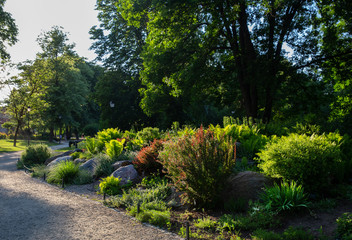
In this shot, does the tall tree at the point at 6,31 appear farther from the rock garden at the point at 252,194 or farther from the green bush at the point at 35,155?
the rock garden at the point at 252,194

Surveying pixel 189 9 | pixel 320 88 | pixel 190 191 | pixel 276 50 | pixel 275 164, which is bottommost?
pixel 190 191

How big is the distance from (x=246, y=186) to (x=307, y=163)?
1279 mm

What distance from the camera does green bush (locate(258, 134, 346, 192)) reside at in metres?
4.99

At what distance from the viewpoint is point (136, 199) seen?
20.1 feet

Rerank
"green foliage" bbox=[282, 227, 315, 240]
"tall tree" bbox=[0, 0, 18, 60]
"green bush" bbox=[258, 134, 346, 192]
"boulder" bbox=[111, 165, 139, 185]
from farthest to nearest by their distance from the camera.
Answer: "tall tree" bbox=[0, 0, 18, 60], "boulder" bbox=[111, 165, 139, 185], "green bush" bbox=[258, 134, 346, 192], "green foliage" bbox=[282, 227, 315, 240]

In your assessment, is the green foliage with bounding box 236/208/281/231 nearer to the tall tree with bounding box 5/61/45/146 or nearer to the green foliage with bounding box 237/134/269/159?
the green foliage with bounding box 237/134/269/159

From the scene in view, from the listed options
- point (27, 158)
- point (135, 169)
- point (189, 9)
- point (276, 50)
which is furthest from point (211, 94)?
point (27, 158)

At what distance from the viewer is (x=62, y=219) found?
5.41 m

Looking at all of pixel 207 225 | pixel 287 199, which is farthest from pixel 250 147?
pixel 207 225

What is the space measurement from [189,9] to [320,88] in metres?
7.80

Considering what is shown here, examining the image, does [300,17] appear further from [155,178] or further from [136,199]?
[136,199]

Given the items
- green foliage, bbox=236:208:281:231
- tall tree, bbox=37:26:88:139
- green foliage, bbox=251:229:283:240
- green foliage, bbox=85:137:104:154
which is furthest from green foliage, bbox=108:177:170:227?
tall tree, bbox=37:26:88:139

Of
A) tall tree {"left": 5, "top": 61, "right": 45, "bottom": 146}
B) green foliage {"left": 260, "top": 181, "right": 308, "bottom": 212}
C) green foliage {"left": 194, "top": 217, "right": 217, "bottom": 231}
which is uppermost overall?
tall tree {"left": 5, "top": 61, "right": 45, "bottom": 146}

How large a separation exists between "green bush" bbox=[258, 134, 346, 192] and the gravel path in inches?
94.5
